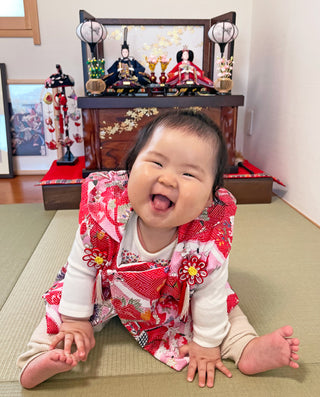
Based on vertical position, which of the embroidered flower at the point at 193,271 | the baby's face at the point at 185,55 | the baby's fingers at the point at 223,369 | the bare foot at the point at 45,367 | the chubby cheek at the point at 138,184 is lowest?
the baby's fingers at the point at 223,369

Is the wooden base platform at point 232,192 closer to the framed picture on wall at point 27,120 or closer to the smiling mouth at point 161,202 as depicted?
the framed picture on wall at point 27,120

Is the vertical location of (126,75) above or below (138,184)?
above

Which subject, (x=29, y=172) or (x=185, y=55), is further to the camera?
(x=29, y=172)

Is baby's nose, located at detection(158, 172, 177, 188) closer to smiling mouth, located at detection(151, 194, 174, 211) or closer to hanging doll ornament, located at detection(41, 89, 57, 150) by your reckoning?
smiling mouth, located at detection(151, 194, 174, 211)

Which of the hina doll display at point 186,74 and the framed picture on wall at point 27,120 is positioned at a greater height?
the hina doll display at point 186,74

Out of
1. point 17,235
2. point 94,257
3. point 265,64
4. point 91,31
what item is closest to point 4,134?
point 91,31

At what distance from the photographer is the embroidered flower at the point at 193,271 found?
0.68 meters

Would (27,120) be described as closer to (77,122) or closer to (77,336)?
(77,122)

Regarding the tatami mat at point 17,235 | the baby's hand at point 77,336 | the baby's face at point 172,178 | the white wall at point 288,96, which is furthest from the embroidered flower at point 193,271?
the white wall at point 288,96

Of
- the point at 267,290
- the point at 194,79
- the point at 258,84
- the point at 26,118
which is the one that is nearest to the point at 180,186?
the point at 267,290

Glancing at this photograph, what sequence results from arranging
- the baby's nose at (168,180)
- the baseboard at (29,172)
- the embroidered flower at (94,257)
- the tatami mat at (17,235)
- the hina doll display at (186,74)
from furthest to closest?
the baseboard at (29,172) → the hina doll display at (186,74) → the tatami mat at (17,235) → the embroidered flower at (94,257) → the baby's nose at (168,180)

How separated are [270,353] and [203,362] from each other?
131 millimetres

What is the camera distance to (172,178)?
0.60m

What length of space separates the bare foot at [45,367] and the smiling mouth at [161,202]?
0.31 m
